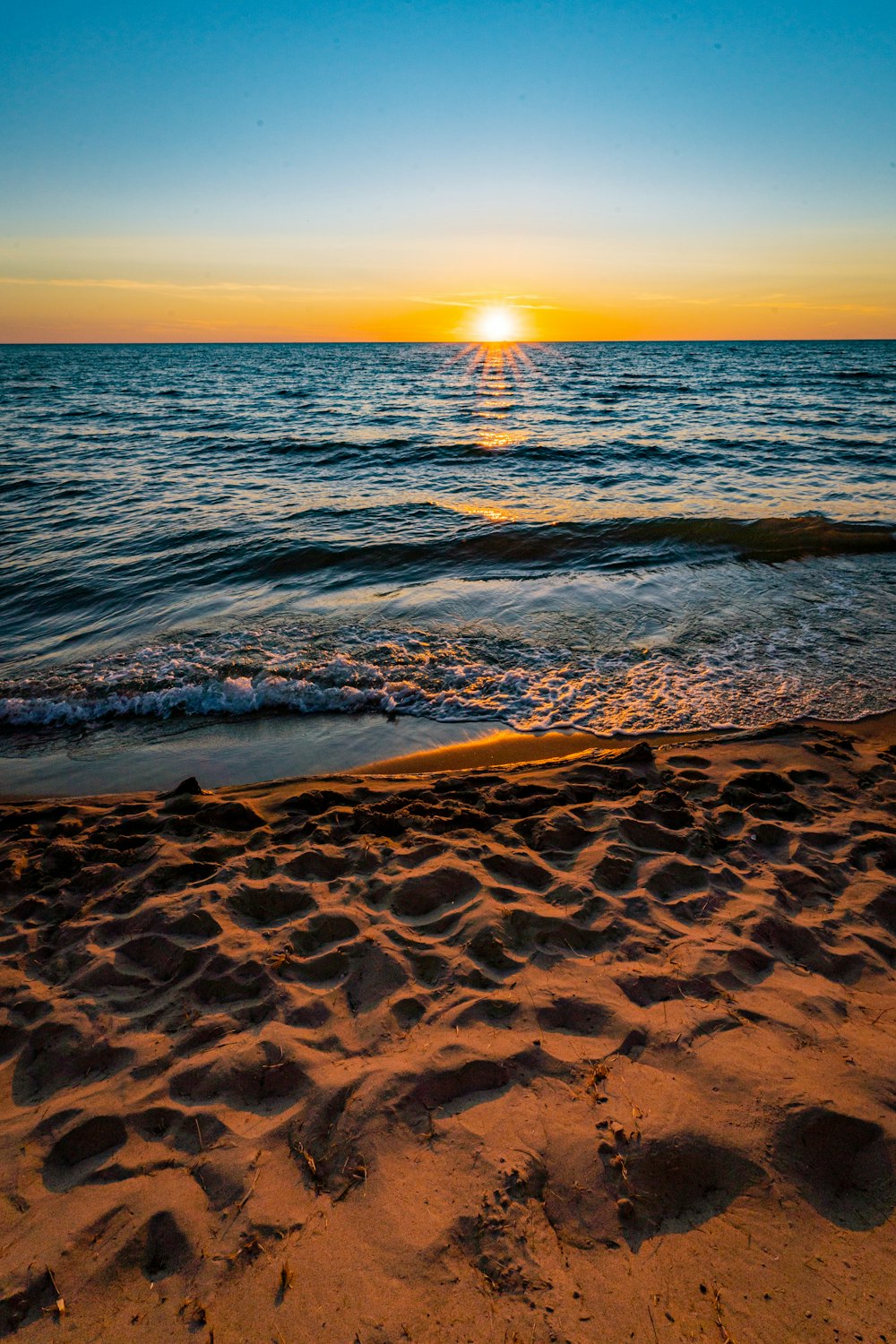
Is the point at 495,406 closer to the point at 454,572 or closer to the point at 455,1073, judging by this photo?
the point at 454,572

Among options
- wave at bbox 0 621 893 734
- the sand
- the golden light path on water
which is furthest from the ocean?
the sand

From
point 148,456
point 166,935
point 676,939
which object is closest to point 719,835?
point 676,939

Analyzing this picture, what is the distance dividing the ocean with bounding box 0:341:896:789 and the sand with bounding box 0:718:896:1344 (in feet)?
6.07

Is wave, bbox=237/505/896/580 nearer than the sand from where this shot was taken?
No

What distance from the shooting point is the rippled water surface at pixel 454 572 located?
656 centimetres

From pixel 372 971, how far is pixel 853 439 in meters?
22.3

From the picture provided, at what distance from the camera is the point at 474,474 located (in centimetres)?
1695

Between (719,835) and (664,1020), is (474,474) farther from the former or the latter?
(664,1020)

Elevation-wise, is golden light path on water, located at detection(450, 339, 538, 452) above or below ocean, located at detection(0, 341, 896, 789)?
above

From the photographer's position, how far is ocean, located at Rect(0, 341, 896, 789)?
6.35 metres

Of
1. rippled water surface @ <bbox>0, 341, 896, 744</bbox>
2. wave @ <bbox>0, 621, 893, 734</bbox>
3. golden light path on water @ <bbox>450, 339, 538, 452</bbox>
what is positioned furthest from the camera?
golden light path on water @ <bbox>450, 339, 538, 452</bbox>

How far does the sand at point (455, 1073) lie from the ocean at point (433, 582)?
1850 millimetres

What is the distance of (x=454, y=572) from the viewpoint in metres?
10.5

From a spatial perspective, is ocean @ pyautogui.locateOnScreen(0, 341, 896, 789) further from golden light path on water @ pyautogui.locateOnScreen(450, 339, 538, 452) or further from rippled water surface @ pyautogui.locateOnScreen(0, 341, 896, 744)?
golden light path on water @ pyautogui.locateOnScreen(450, 339, 538, 452)
